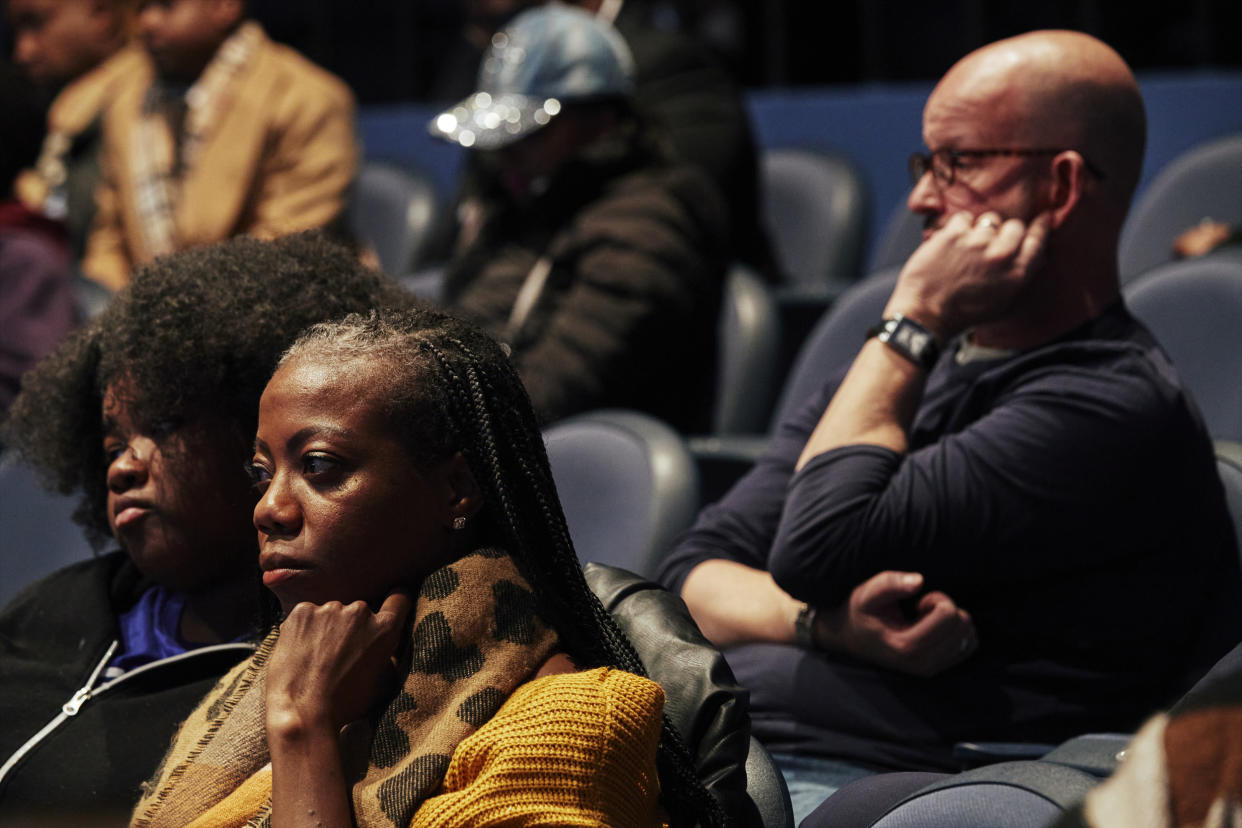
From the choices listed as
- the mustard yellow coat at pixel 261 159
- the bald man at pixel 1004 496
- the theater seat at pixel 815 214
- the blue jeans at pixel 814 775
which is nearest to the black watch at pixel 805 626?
the bald man at pixel 1004 496

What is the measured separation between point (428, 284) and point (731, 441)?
47.0 inches

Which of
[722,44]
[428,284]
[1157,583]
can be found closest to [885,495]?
[1157,583]

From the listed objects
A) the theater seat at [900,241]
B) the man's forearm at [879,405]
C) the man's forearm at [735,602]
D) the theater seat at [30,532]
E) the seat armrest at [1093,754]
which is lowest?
the theater seat at [900,241]

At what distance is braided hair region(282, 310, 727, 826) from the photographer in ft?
4.57

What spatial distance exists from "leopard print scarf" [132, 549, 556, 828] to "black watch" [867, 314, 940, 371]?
785 millimetres

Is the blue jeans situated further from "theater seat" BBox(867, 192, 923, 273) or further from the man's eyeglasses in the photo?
"theater seat" BBox(867, 192, 923, 273)

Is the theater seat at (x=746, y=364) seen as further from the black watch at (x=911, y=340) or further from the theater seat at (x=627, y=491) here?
the black watch at (x=911, y=340)

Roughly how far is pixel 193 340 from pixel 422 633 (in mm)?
584

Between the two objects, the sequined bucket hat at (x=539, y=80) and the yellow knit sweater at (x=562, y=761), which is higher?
the yellow knit sweater at (x=562, y=761)

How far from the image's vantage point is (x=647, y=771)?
1323 millimetres

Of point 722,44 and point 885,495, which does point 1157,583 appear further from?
point 722,44

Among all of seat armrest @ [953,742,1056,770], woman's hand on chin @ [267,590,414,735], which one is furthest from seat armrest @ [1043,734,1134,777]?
woman's hand on chin @ [267,590,414,735]

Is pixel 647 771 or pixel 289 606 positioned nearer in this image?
pixel 647 771

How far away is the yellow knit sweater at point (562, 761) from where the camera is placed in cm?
126
